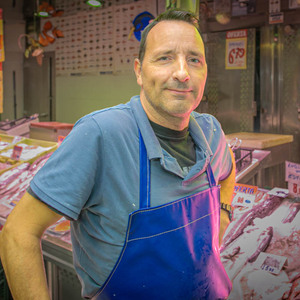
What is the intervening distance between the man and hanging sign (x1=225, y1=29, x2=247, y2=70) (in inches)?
102

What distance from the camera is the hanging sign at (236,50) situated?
11.9ft

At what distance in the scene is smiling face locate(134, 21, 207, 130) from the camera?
3.50ft

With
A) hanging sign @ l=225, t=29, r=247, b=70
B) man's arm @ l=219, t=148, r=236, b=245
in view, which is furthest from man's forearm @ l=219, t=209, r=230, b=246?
hanging sign @ l=225, t=29, r=247, b=70

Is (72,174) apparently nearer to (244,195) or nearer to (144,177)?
(144,177)

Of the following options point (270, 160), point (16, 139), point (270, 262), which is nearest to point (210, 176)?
point (270, 262)

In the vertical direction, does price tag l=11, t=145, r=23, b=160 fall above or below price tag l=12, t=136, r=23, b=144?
below

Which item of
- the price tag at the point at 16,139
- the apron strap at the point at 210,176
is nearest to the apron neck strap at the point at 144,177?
the apron strap at the point at 210,176

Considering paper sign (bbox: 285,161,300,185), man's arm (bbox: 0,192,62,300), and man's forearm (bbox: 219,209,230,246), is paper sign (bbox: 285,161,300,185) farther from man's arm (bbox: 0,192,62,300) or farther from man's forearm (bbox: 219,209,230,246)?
man's arm (bbox: 0,192,62,300)

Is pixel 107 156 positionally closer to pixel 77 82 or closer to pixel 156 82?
pixel 156 82

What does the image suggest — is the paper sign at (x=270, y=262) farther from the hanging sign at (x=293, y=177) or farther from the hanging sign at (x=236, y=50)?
the hanging sign at (x=236, y=50)

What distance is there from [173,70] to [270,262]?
1.04 m

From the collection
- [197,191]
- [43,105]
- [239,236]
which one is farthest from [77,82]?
[197,191]

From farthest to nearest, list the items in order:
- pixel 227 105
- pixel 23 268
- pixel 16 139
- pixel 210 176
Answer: pixel 227 105 < pixel 16 139 < pixel 210 176 < pixel 23 268

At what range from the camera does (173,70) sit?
3.53ft
